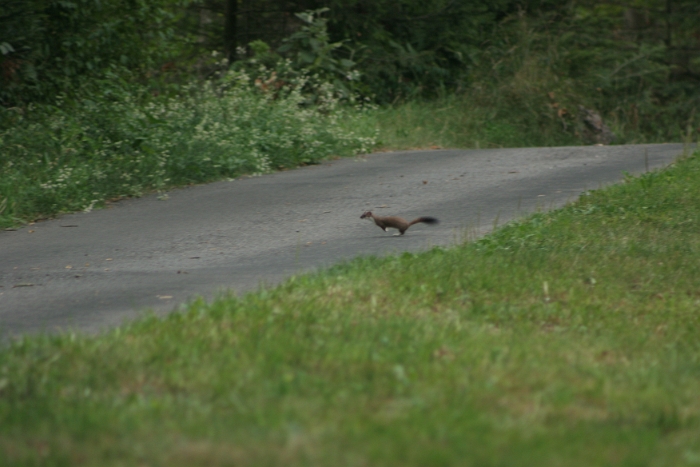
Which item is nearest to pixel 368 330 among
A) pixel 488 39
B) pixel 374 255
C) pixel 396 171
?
pixel 374 255

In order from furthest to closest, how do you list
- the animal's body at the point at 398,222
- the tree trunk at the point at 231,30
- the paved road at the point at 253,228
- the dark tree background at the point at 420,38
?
the tree trunk at the point at 231,30, the dark tree background at the point at 420,38, the animal's body at the point at 398,222, the paved road at the point at 253,228

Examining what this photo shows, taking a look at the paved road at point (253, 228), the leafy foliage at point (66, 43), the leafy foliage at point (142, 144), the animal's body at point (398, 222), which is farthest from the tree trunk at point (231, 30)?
the animal's body at point (398, 222)

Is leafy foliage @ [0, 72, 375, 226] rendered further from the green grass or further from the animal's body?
the green grass

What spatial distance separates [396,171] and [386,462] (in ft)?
28.8

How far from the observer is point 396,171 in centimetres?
1178

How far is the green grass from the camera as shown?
3.33m

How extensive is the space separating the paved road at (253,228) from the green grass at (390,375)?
2.86ft

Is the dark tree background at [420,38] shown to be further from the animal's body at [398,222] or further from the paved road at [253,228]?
the animal's body at [398,222]

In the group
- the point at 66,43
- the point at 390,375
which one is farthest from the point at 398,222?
the point at 66,43

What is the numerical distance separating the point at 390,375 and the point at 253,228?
14.7 ft

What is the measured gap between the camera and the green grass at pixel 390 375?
333 cm

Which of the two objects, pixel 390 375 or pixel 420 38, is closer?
pixel 390 375

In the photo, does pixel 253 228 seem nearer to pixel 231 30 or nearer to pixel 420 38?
pixel 231 30

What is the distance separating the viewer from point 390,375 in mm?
4066
